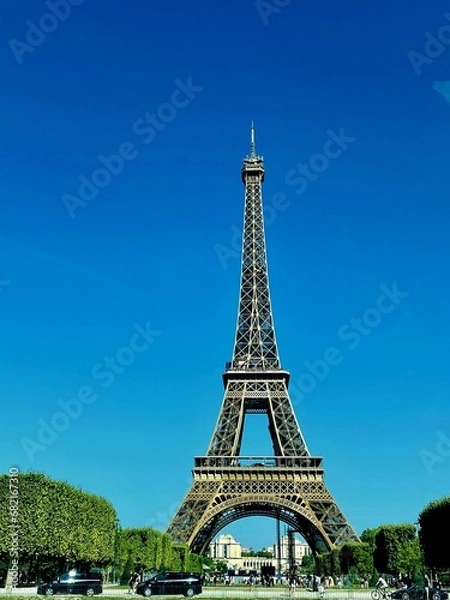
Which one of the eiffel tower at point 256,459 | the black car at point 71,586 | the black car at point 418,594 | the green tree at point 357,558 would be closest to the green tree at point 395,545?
the green tree at point 357,558

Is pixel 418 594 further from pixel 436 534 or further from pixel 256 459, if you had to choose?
pixel 256 459

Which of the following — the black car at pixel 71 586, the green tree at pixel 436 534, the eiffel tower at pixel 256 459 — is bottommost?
the black car at pixel 71 586

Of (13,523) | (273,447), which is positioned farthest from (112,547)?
(273,447)

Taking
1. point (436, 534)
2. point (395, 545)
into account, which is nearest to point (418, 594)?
point (436, 534)

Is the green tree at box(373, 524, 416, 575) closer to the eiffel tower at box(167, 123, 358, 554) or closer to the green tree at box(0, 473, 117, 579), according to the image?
the eiffel tower at box(167, 123, 358, 554)

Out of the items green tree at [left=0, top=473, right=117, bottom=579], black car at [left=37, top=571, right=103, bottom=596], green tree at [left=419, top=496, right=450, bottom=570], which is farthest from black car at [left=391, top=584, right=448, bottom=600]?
green tree at [left=0, top=473, right=117, bottom=579]

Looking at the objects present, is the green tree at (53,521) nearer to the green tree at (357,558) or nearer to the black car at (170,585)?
the black car at (170,585)
